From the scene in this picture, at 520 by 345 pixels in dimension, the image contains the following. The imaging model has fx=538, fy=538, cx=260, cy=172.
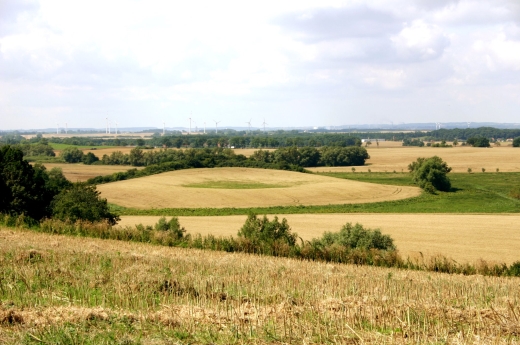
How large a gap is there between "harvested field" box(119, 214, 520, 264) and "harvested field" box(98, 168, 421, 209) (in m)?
11.9

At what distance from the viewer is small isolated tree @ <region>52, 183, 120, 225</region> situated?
34.0 meters

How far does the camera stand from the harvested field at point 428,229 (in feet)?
121

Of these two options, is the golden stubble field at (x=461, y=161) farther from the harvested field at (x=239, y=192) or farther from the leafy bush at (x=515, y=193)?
the leafy bush at (x=515, y=193)

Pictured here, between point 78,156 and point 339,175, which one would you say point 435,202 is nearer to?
point 339,175

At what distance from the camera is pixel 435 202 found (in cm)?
6956

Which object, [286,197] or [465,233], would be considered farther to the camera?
[286,197]

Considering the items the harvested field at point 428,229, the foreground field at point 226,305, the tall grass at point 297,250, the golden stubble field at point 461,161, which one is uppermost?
the foreground field at point 226,305

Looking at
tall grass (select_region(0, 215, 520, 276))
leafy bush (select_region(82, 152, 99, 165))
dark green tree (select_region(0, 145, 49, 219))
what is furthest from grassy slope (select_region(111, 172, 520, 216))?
leafy bush (select_region(82, 152, 99, 165))

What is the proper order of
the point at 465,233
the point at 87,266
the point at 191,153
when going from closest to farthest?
1. the point at 87,266
2. the point at 465,233
3. the point at 191,153

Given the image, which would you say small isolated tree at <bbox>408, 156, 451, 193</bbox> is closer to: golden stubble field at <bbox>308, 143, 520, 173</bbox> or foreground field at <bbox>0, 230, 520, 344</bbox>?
golden stubble field at <bbox>308, 143, 520, 173</bbox>

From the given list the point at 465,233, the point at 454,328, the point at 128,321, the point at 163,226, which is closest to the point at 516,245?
the point at 465,233

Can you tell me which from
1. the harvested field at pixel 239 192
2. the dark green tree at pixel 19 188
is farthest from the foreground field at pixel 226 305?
the harvested field at pixel 239 192

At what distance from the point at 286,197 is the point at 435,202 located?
19349mm

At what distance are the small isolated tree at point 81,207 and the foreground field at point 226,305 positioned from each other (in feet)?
58.0
